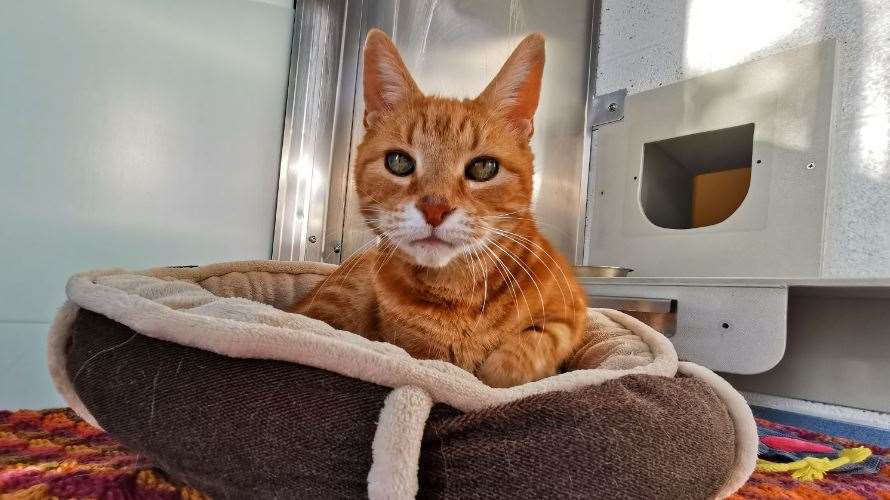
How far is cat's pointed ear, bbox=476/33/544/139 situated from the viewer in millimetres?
952

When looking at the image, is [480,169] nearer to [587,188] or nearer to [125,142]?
[125,142]

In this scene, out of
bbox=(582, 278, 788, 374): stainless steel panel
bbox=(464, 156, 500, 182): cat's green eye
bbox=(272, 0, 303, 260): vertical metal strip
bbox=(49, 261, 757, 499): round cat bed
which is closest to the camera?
bbox=(49, 261, 757, 499): round cat bed

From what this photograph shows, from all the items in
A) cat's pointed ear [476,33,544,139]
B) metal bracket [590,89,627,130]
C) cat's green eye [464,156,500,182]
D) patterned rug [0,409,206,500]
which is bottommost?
patterned rug [0,409,206,500]

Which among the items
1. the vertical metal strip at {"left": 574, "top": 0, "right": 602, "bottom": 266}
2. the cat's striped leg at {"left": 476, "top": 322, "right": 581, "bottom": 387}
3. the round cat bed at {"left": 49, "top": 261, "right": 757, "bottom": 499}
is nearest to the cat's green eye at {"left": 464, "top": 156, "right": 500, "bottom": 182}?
the cat's striped leg at {"left": 476, "top": 322, "right": 581, "bottom": 387}

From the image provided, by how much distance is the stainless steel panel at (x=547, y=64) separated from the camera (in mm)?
1944

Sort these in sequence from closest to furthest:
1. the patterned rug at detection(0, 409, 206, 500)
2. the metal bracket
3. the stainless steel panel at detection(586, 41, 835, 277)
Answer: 1. the patterned rug at detection(0, 409, 206, 500)
2. the stainless steel panel at detection(586, 41, 835, 277)
3. the metal bracket

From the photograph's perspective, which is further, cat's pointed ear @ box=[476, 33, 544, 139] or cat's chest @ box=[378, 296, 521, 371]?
cat's pointed ear @ box=[476, 33, 544, 139]

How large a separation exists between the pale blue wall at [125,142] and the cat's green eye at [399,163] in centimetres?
109

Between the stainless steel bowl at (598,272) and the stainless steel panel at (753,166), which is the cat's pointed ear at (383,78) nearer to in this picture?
the stainless steel bowl at (598,272)

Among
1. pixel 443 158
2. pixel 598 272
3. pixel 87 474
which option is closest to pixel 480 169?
pixel 443 158

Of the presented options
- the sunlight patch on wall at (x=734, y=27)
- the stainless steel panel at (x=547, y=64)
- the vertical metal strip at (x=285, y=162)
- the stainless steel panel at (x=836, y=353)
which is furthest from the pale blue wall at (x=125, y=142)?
the stainless steel panel at (x=836, y=353)

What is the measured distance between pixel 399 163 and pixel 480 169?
141 mm

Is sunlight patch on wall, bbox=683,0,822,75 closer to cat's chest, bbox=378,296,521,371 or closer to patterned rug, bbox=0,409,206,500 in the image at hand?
cat's chest, bbox=378,296,521,371

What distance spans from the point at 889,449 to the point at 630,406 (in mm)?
1420
